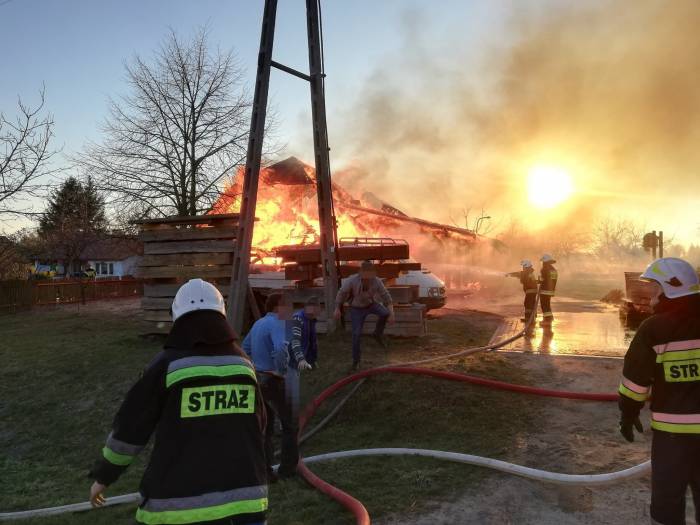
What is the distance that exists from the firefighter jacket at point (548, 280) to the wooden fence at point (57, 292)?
1307 centimetres

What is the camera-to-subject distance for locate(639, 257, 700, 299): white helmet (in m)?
3.28

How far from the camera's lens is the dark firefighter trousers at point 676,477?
3107 mm

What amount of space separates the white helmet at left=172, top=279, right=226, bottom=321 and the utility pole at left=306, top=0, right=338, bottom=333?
25.1 ft

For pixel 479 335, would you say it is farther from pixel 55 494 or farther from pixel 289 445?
pixel 55 494

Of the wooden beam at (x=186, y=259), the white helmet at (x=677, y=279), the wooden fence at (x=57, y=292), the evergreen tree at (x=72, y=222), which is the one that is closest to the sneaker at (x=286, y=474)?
the white helmet at (x=677, y=279)

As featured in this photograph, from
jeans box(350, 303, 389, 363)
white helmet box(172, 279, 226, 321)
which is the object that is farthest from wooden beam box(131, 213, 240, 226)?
white helmet box(172, 279, 226, 321)

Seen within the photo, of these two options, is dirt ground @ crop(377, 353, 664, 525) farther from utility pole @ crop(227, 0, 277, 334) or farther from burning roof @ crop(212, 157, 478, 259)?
burning roof @ crop(212, 157, 478, 259)

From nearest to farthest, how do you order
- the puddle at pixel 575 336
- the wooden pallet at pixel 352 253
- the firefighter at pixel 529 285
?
the puddle at pixel 575 336 → the wooden pallet at pixel 352 253 → the firefighter at pixel 529 285

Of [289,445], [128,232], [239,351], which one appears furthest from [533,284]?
[128,232]

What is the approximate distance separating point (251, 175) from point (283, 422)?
577 cm

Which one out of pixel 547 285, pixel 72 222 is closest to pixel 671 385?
pixel 547 285

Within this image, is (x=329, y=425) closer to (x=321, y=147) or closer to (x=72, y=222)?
(x=321, y=147)

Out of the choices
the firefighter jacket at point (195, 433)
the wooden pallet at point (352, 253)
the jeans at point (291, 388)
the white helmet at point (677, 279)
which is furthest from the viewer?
the wooden pallet at point (352, 253)

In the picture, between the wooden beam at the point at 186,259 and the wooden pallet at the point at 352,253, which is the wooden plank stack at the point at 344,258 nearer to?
the wooden pallet at the point at 352,253
